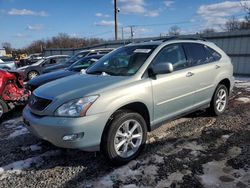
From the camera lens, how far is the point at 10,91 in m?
7.13

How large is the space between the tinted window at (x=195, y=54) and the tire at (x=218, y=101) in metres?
0.79

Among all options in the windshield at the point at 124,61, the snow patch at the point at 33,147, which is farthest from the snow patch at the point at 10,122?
the windshield at the point at 124,61

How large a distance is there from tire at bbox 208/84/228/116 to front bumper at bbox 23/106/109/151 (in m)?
3.06

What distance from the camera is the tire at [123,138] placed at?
3789 mm

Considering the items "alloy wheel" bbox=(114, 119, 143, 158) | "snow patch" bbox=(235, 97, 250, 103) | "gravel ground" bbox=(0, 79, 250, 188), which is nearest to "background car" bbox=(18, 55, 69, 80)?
"snow patch" bbox=(235, 97, 250, 103)

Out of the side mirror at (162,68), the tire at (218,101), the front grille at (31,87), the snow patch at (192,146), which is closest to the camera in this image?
the side mirror at (162,68)

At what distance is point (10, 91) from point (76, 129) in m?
4.28

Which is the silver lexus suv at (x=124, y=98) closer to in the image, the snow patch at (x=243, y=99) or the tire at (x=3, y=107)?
the snow patch at (x=243, y=99)

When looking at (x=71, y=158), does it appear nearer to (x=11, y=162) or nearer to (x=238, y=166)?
(x=11, y=162)

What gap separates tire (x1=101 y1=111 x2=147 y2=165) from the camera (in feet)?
12.4

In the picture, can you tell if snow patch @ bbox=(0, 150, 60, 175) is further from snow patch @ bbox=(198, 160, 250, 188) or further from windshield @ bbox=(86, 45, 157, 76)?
snow patch @ bbox=(198, 160, 250, 188)

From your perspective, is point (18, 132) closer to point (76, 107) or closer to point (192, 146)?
point (76, 107)

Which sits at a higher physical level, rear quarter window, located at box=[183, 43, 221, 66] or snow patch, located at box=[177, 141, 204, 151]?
rear quarter window, located at box=[183, 43, 221, 66]

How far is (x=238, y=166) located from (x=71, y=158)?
2395mm
